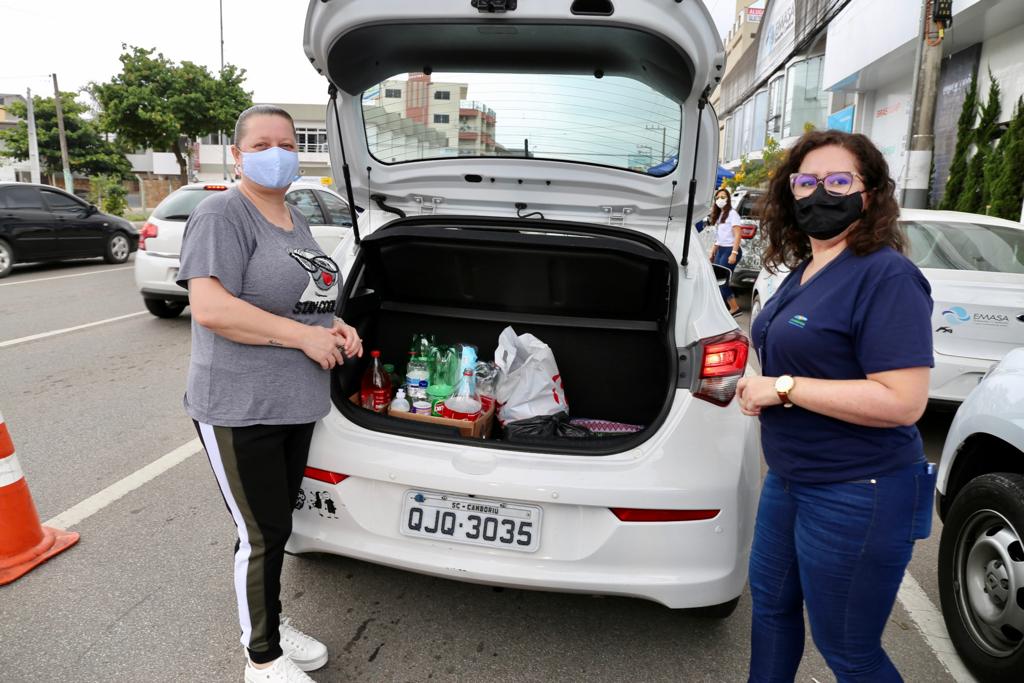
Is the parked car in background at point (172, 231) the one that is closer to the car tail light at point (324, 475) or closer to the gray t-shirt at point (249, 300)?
the car tail light at point (324, 475)

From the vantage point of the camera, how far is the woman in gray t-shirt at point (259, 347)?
6.04ft

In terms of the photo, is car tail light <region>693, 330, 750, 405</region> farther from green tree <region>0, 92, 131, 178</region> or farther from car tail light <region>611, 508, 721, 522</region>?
green tree <region>0, 92, 131, 178</region>

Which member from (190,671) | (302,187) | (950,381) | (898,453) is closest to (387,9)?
(898,453)

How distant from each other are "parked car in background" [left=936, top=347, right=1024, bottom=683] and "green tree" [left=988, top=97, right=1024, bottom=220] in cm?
1029

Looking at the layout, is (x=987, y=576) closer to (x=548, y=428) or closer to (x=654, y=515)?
(x=654, y=515)

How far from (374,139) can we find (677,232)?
4.48 ft

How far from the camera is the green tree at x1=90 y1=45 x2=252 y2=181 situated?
25453 millimetres

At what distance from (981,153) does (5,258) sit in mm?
16608

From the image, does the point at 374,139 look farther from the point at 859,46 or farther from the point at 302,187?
the point at 859,46

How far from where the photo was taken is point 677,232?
2.85 m

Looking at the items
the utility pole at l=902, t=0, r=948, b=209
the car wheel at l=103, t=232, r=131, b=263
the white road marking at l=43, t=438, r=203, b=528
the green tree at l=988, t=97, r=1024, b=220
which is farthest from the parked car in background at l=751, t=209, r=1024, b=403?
the car wheel at l=103, t=232, r=131, b=263

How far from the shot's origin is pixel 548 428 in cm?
272

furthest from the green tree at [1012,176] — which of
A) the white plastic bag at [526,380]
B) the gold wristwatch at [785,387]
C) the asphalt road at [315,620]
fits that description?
the gold wristwatch at [785,387]

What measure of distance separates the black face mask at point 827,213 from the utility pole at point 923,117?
970 centimetres
